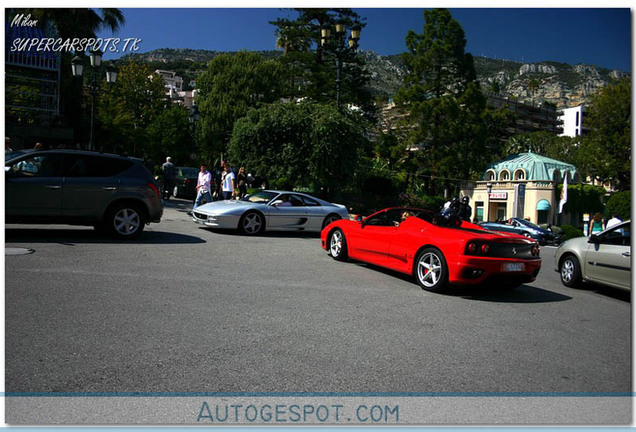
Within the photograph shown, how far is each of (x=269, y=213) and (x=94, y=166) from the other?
4943 millimetres

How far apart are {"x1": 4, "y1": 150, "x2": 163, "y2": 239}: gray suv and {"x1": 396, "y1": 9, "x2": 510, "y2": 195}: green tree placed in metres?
42.8

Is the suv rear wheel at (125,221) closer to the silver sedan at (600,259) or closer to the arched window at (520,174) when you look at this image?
the silver sedan at (600,259)

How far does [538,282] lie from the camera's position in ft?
32.0

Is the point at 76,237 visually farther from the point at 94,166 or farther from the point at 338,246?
the point at 338,246

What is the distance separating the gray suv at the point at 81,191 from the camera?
31.4ft

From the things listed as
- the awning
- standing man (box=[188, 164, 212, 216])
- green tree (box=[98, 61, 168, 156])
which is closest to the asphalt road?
standing man (box=[188, 164, 212, 216])

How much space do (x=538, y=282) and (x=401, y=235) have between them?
303cm

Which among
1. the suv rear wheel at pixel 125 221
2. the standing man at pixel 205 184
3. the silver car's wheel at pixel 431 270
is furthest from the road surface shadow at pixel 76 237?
the silver car's wheel at pixel 431 270

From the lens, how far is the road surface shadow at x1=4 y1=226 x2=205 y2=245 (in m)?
10.1

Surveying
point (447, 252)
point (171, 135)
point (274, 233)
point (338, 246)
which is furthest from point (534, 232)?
point (171, 135)

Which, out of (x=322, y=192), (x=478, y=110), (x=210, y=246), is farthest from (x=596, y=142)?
(x=210, y=246)

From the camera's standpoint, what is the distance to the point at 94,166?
10.5 m

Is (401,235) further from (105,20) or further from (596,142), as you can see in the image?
(596,142)

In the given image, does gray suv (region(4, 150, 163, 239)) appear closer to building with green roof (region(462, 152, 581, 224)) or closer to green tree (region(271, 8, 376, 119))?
green tree (region(271, 8, 376, 119))
